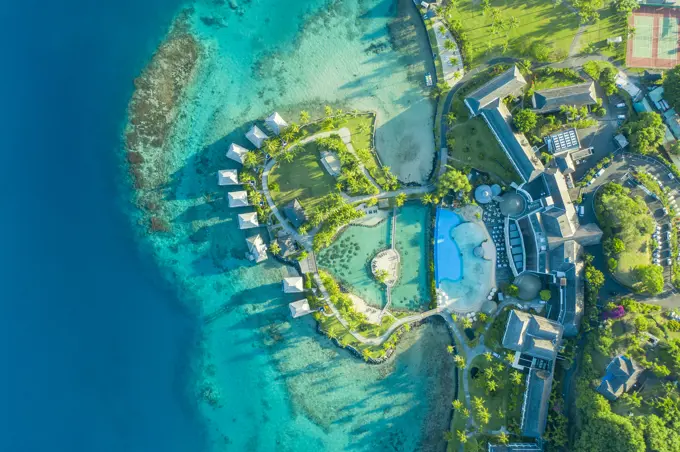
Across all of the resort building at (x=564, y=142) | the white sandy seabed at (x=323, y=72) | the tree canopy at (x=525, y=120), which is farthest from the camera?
the white sandy seabed at (x=323, y=72)

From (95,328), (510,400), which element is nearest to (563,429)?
(510,400)

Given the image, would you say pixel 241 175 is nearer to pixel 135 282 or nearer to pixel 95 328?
pixel 135 282

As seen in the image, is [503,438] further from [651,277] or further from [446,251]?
[651,277]

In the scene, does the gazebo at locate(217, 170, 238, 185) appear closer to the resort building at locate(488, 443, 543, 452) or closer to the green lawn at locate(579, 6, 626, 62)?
the resort building at locate(488, 443, 543, 452)

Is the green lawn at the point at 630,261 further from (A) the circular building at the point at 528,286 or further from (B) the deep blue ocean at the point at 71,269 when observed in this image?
(B) the deep blue ocean at the point at 71,269

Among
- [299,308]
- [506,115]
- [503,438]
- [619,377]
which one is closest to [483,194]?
[506,115]

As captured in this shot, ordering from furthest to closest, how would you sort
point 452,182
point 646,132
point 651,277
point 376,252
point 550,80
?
point 376,252
point 550,80
point 452,182
point 646,132
point 651,277

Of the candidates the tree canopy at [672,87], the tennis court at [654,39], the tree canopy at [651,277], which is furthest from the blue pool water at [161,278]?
the tree canopy at [672,87]
